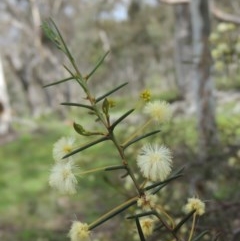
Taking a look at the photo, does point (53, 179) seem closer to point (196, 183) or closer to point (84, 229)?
point (84, 229)

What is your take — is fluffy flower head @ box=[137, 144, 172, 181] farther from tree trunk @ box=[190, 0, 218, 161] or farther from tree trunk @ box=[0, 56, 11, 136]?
tree trunk @ box=[0, 56, 11, 136]

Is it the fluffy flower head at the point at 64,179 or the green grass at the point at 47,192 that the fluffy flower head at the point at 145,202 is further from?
the green grass at the point at 47,192

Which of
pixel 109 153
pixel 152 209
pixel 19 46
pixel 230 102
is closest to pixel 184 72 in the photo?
pixel 230 102

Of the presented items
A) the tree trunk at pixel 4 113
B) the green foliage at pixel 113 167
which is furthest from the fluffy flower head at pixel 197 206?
the tree trunk at pixel 4 113

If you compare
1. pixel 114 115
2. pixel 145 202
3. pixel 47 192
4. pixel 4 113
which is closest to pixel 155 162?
pixel 145 202

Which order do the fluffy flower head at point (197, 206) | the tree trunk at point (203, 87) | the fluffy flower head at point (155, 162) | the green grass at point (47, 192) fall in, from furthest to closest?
the green grass at point (47, 192), the tree trunk at point (203, 87), the fluffy flower head at point (197, 206), the fluffy flower head at point (155, 162)

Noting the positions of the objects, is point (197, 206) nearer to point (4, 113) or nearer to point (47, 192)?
point (47, 192)
